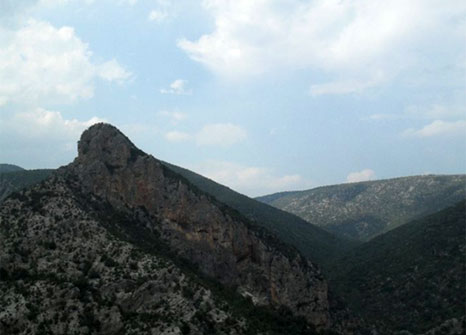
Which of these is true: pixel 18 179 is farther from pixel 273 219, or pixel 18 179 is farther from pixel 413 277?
pixel 413 277

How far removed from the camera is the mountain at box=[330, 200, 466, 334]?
255ft

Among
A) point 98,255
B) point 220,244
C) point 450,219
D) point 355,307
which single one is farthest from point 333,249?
point 98,255

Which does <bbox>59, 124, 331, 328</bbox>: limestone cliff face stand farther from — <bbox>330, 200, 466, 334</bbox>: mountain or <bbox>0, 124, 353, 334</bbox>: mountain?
<bbox>330, 200, 466, 334</bbox>: mountain

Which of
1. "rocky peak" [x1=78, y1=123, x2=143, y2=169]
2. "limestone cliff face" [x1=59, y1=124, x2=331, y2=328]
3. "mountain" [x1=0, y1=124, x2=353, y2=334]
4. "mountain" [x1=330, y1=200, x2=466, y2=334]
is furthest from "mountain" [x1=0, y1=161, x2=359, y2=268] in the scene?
"rocky peak" [x1=78, y1=123, x2=143, y2=169]

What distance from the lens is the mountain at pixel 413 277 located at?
255ft

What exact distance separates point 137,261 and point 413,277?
193ft

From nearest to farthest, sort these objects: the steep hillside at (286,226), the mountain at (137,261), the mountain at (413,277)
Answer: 1. the mountain at (137,261)
2. the mountain at (413,277)
3. the steep hillside at (286,226)

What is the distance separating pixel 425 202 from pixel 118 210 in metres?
148

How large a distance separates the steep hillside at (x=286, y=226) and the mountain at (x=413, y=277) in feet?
32.8

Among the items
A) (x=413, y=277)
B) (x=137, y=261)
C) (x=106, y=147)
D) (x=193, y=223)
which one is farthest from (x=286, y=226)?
(x=137, y=261)

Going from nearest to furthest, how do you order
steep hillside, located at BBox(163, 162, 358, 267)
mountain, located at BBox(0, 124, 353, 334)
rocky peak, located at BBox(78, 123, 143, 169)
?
mountain, located at BBox(0, 124, 353, 334) < rocky peak, located at BBox(78, 123, 143, 169) < steep hillside, located at BBox(163, 162, 358, 267)

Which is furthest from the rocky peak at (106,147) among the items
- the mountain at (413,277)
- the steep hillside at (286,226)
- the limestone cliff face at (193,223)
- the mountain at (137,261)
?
the steep hillside at (286,226)

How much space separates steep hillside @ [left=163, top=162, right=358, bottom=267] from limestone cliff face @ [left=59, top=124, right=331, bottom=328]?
141 feet

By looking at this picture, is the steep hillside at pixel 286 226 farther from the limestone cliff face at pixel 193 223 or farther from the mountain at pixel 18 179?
the limestone cliff face at pixel 193 223
